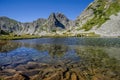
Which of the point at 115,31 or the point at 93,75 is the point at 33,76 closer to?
the point at 93,75

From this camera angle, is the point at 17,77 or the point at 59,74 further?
the point at 59,74

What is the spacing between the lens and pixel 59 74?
25656 mm

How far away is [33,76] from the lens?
24938mm

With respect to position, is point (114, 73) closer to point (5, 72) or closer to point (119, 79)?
point (119, 79)

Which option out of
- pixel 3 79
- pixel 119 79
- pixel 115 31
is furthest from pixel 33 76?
pixel 115 31

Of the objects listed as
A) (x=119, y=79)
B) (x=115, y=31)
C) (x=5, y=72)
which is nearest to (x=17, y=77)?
(x=5, y=72)

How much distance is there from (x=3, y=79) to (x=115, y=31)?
190m

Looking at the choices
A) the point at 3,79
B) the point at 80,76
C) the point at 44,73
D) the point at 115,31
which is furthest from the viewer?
the point at 115,31

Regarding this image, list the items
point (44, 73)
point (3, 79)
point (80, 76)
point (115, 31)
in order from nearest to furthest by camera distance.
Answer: point (3, 79) < point (80, 76) < point (44, 73) < point (115, 31)

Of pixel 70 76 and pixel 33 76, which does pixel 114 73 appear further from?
pixel 33 76

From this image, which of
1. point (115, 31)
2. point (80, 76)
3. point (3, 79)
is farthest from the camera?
point (115, 31)

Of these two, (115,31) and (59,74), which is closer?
(59,74)

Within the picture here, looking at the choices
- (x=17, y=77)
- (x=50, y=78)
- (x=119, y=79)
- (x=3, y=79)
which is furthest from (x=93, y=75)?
(x=3, y=79)

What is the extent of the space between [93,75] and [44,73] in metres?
7.12
